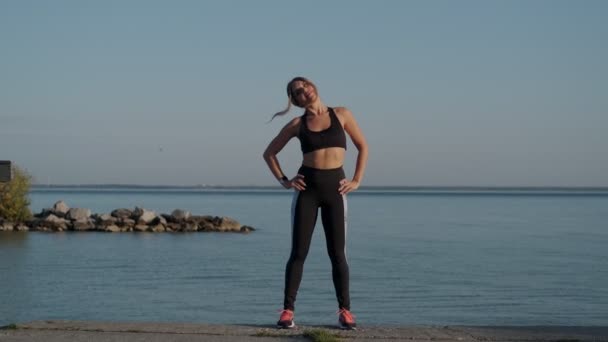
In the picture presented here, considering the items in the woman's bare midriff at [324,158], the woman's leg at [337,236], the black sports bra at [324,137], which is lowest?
the woman's leg at [337,236]

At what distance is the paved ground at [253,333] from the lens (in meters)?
7.53

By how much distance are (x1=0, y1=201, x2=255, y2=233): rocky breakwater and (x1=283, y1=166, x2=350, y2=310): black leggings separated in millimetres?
36209

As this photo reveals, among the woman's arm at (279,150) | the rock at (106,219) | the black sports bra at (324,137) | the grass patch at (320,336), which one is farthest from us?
the rock at (106,219)

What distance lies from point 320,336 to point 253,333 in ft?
2.04

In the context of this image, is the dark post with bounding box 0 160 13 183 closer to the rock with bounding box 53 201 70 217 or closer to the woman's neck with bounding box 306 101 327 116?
the woman's neck with bounding box 306 101 327 116

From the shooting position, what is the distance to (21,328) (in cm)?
786

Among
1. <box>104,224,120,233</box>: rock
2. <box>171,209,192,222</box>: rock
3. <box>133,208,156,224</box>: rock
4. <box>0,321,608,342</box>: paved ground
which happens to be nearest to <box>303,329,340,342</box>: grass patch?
<box>0,321,608,342</box>: paved ground

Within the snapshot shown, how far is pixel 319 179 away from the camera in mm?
8312

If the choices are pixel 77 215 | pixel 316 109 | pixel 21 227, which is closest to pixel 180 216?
pixel 77 215

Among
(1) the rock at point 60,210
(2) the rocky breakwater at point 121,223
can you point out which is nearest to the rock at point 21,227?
(2) the rocky breakwater at point 121,223

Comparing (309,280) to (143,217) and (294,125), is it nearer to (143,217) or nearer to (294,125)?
(294,125)

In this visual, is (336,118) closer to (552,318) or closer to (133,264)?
(552,318)

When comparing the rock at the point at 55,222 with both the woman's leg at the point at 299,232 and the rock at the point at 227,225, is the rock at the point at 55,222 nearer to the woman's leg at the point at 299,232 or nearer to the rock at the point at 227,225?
the rock at the point at 227,225

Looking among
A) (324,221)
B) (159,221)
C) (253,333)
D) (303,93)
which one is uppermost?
(303,93)
